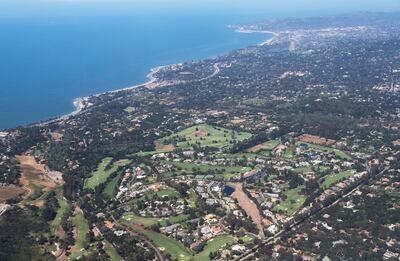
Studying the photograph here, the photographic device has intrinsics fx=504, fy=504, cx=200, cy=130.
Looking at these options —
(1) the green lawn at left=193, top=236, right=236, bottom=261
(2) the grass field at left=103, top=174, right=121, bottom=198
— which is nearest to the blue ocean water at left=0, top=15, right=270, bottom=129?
(2) the grass field at left=103, top=174, right=121, bottom=198

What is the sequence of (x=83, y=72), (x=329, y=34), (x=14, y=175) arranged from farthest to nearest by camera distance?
1. (x=329, y=34)
2. (x=83, y=72)
3. (x=14, y=175)

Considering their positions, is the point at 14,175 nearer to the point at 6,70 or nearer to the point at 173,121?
the point at 173,121

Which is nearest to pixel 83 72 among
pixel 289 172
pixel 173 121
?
pixel 173 121

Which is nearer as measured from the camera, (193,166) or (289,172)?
(289,172)

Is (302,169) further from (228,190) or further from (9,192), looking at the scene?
(9,192)

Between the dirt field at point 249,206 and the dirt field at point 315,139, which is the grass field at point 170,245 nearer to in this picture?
the dirt field at point 249,206


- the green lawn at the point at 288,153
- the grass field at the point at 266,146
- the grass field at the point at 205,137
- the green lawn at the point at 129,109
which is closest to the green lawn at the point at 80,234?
the grass field at the point at 205,137

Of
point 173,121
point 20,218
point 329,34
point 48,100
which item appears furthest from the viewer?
point 329,34
